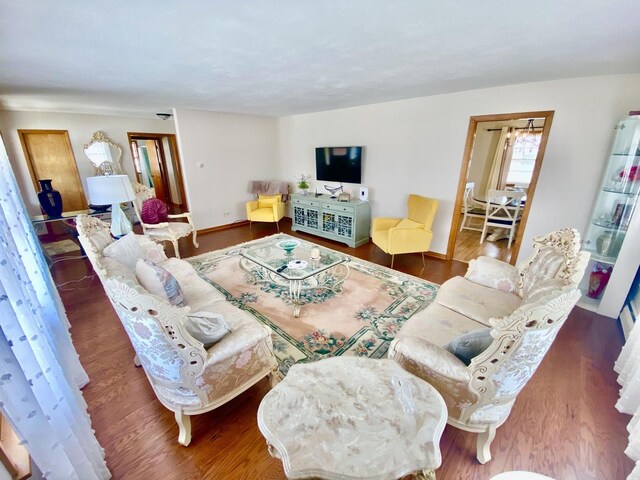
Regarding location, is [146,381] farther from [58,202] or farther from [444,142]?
[444,142]

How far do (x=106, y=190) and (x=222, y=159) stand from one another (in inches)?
104

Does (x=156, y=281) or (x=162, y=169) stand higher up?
(x=162, y=169)

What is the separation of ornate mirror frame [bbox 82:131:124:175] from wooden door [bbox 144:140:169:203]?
5.64 feet

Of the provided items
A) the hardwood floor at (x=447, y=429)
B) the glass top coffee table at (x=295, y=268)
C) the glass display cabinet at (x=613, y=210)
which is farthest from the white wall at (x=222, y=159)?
the glass display cabinet at (x=613, y=210)

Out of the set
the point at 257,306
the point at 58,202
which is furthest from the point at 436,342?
the point at 58,202

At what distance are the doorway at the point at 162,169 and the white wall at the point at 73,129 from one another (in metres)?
0.96

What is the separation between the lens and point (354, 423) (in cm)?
98

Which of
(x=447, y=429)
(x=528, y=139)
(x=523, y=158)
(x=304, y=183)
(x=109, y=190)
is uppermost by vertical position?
(x=528, y=139)

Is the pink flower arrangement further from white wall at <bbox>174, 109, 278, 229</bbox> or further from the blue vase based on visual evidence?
the blue vase

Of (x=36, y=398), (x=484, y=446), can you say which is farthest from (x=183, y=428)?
(x=484, y=446)

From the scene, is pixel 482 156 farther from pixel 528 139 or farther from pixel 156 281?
pixel 156 281

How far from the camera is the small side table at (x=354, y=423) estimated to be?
857 mm

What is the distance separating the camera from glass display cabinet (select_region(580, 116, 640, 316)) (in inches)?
92.4

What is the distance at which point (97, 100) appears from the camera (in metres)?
3.68
